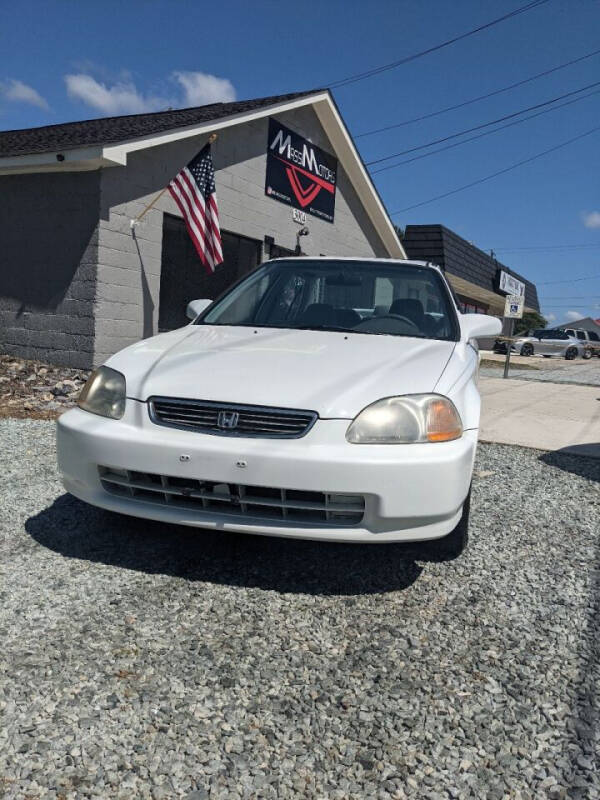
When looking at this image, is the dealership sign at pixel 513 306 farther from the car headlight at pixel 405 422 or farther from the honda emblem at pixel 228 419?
the honda emblem at pixel 228 419

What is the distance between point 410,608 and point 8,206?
8.19m

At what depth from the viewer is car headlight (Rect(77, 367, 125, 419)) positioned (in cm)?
271

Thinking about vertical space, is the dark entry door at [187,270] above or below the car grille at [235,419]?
above

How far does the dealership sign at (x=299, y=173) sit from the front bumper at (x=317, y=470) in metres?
9.36

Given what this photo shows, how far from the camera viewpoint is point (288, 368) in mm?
2752

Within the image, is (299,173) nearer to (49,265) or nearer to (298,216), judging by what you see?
(298,216)

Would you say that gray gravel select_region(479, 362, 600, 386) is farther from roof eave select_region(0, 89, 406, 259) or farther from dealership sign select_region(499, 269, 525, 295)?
dealership sign select_region(499, 269, 525, 295)

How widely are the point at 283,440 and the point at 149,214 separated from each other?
6932 millimetres

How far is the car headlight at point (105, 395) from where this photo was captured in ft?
8.91

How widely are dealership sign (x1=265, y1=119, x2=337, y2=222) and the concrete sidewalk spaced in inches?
194

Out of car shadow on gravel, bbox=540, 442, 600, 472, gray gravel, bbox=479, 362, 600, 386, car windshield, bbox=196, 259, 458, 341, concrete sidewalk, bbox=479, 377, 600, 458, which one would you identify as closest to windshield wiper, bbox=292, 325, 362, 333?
car windshield, bbox=196, 259, 458, 341

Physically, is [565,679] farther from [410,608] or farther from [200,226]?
[200,226]

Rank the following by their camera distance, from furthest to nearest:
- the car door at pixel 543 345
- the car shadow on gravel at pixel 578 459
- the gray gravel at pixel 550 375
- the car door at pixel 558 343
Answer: the car door at pixel 543 345 → the car door at pixel 558 343 → the gray gravel at pixel 550 375 → the car shadow on gravel at pixel 578 459

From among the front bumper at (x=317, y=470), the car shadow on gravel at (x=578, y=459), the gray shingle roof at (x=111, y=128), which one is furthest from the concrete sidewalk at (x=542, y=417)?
the gray shingle roof at (x=111, y=128)
